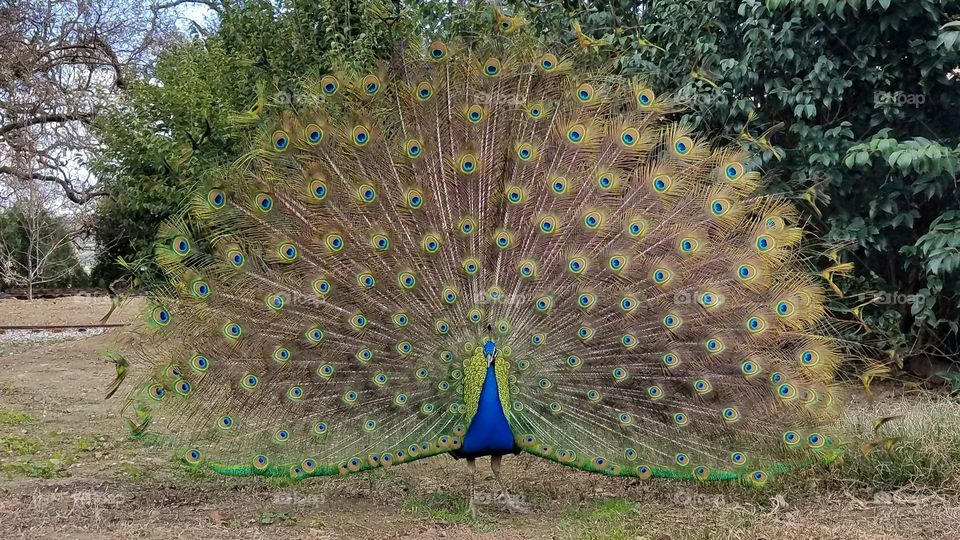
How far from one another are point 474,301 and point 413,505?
58.5 inches

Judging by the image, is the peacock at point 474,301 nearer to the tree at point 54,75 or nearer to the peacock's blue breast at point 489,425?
the peacock's blue breast at point 489,425

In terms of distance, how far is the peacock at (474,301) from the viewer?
530cm

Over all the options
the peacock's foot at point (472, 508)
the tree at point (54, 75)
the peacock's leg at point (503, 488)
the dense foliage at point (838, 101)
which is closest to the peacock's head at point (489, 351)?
the peacock's leg at point (503, 488)

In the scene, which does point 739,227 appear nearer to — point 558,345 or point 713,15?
point 558,345

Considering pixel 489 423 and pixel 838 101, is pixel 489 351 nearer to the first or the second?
pixel 489 423

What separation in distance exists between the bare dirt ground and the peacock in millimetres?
435

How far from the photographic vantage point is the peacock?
209 inches

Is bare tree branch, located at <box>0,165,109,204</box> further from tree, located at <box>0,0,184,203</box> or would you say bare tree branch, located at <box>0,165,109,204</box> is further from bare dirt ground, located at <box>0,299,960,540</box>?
bare dirt ground, located at <box>0,299,960,540</box>

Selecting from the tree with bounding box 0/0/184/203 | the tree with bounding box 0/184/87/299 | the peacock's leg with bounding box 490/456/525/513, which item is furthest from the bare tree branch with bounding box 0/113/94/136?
the peacock's leg with bounding box 490/456/525/513

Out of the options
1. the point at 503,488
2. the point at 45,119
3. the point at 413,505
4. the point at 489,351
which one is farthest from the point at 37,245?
the point at 489,351

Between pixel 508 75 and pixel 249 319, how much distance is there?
2.20m

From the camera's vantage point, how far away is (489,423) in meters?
5.17

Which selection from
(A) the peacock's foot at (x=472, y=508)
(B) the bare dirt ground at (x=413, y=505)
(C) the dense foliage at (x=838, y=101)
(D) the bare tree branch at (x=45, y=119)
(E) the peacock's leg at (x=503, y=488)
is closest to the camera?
(B) the bare dirt ground at (x=413, y=505)

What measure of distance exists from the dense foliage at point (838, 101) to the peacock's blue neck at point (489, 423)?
2.75 m
